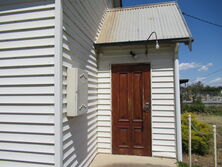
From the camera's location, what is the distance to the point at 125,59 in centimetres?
403

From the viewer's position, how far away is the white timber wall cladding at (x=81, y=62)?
2447 millimetres

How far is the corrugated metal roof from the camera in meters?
3.82

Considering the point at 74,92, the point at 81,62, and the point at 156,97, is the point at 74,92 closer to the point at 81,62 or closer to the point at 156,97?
the point at 81,62

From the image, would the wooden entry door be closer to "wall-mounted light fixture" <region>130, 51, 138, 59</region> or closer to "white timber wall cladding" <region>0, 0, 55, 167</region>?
"wall-mounted light fixture" <region>130, 51, 138, 59</region>

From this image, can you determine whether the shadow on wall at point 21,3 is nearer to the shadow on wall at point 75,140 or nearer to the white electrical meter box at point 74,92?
the white electrical meter box at point 74,92

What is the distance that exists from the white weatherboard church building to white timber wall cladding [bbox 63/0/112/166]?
2cm

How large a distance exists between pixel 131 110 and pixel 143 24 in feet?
7.99

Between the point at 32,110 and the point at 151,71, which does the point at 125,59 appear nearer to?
the point at 151,71

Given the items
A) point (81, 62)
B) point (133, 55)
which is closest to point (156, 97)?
point (133, 55)

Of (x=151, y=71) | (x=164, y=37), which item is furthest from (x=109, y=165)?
(x=164, y=37)

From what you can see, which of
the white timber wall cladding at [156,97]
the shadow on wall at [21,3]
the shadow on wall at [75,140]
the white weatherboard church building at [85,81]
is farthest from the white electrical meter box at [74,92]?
the white timber wall cladding at [156,97]

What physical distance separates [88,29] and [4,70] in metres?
1.91

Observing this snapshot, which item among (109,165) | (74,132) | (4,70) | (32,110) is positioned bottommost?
(109,165)

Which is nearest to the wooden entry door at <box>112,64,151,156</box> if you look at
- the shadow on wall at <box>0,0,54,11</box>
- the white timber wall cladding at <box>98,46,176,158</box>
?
the white timber wall cladding at <box>98,46,176,158</box>
